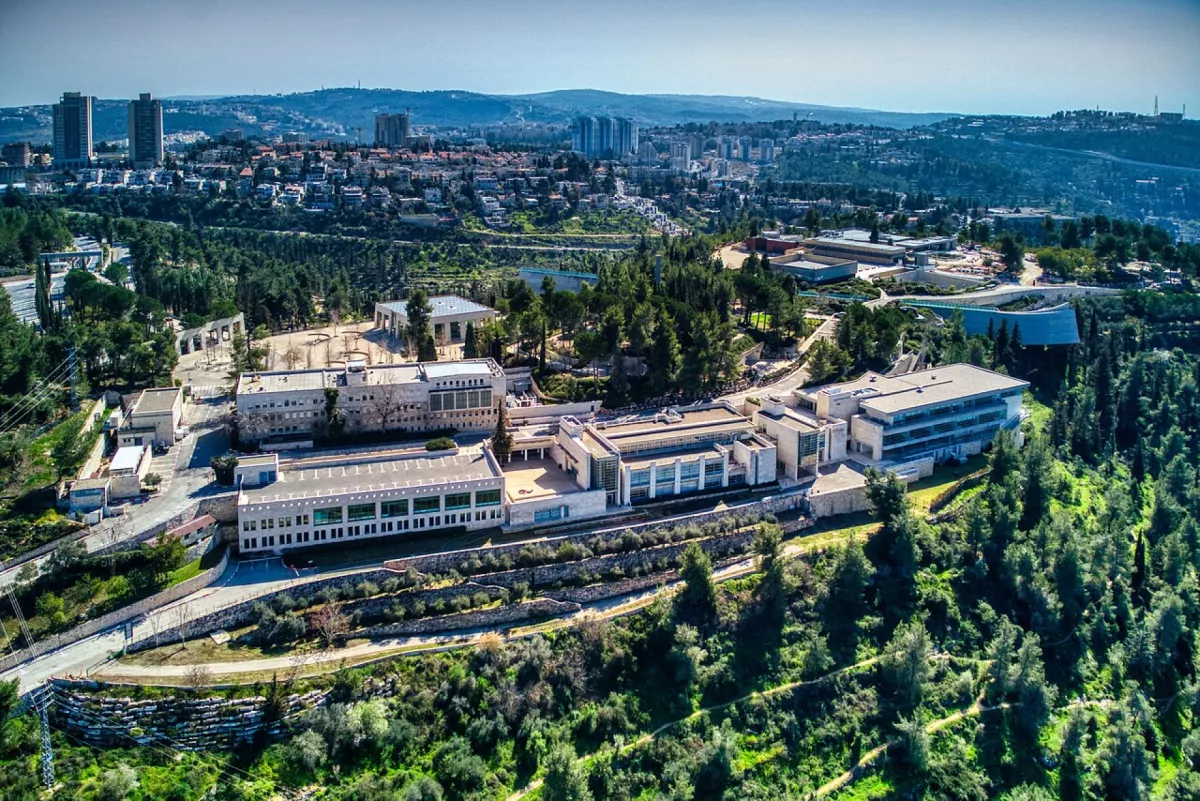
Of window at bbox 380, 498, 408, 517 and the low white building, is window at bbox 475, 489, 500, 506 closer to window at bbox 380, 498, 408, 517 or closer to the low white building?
window at bbox 380, 498, 408, 517

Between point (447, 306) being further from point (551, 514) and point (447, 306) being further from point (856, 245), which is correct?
point (856, 245)

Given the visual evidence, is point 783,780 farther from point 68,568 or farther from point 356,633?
point 68,568

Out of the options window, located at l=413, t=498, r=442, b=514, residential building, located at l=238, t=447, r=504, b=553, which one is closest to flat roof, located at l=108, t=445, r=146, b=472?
residential building, located at l=238, t=447, r=504, b=553

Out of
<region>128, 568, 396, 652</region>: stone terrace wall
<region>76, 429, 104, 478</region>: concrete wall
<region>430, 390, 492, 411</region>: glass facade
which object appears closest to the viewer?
<region>128, 568, 396, 652</region>: stone terrace wall

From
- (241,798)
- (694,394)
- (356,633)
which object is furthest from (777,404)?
(241,798)

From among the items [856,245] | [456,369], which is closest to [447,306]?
[456,369]
